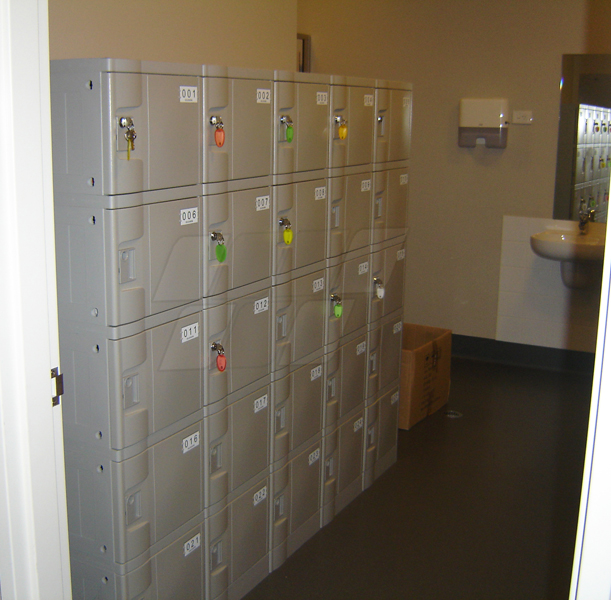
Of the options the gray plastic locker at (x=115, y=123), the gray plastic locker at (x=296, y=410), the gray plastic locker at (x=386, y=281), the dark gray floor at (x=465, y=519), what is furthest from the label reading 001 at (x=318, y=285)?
the dark gray floor at (x=465, y=519)

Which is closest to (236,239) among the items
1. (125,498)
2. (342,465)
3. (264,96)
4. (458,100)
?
(264,96)

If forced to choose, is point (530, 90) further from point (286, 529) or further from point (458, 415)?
point (286, 529)

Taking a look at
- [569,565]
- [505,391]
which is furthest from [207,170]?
[505,391]

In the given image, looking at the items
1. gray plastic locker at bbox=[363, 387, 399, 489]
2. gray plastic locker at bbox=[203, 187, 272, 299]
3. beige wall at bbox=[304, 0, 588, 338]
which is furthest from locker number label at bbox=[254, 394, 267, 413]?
beige wall at bbox=[304, 0, 588, 338]

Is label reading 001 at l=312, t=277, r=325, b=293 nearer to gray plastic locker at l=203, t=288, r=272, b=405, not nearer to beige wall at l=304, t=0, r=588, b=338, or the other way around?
gray plastic locker at l=203, t=288, r=272, b=405

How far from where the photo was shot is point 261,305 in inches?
91.0

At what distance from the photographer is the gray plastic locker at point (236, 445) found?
217 cm

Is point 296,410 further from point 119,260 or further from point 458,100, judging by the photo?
point 458,100

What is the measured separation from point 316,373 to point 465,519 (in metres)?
0.93

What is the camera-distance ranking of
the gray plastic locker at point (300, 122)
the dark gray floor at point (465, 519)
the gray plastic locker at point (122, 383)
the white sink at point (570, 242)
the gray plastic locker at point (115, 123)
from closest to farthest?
the gray plastic locker at point (115, 123) < the gray plastic locker at point (122, 383) < the gray plastic locker at point (300, 122) < the dark gray floor at point (465, 519) < the white sink at point (570, 242)

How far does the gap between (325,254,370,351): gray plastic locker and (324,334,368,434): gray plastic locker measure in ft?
0.23

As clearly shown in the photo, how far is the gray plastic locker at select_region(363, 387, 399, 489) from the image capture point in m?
3.20

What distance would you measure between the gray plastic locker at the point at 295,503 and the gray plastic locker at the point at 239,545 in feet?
0.17

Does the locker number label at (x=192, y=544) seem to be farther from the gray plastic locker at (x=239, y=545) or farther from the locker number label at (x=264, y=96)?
the locker number label at (x=264, y=96)
